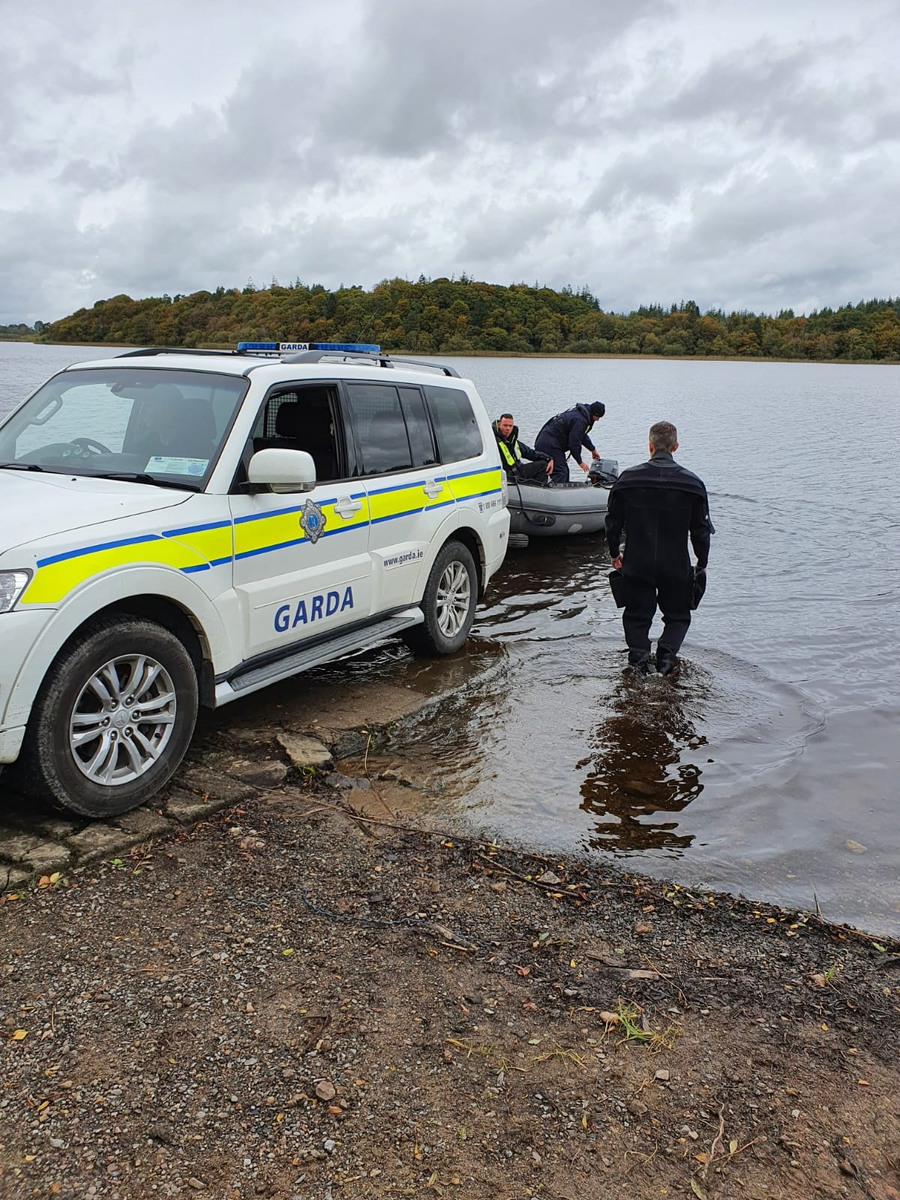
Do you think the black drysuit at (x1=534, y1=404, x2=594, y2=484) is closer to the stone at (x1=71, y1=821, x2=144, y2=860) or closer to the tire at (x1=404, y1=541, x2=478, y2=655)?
the tire at (x1=404, y1=541, x2=478, y2=655)

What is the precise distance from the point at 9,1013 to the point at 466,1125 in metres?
1.45

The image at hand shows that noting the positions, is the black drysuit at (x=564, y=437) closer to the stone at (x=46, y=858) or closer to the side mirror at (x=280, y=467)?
the side mirror at (x=280, y=467)

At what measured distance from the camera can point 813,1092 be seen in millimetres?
2934

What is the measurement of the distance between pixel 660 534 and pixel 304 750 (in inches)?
127

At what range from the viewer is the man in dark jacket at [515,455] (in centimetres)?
1291

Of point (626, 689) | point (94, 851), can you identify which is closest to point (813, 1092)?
point (94, 851)

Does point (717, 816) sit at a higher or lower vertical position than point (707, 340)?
lower

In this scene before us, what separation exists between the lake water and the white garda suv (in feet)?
3.45

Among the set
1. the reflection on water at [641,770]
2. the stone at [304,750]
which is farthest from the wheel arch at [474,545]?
the stone at [304,750]

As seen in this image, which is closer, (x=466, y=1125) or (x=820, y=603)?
(x=466, y=1125)

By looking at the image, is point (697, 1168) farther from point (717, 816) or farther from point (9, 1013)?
point (717, 816)

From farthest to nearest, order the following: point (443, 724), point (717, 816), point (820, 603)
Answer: point (820, 603), point (443, 724), point (717, 816)

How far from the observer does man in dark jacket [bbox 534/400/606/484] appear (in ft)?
45.5

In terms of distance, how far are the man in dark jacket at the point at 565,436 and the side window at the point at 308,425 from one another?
836cm
